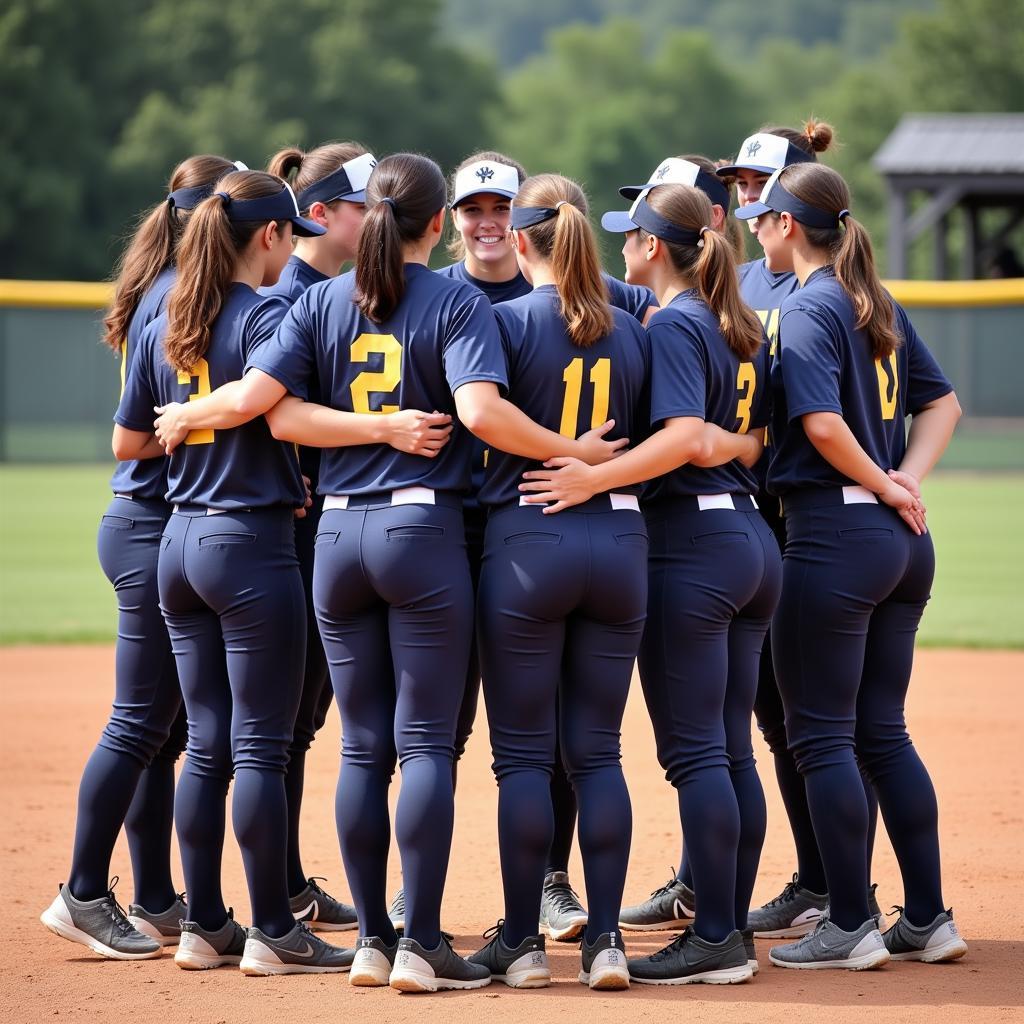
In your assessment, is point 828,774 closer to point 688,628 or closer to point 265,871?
point 688,628

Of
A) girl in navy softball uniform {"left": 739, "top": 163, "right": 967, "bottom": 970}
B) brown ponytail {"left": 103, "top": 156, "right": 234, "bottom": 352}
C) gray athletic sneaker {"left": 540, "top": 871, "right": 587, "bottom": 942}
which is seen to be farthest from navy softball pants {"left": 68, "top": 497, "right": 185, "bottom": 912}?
girl in navy softball uniform {"left": 739, "top": 163, "right": 967, "bottom": 970}

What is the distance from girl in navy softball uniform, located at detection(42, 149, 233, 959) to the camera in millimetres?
4191

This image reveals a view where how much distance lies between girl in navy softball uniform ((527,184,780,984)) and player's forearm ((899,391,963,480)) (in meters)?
0.53

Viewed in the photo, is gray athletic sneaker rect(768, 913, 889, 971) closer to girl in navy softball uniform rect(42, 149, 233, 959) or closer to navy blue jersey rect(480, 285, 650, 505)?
navy blue jersey rect(480, 285, 650, 505)

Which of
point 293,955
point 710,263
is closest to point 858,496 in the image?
point 710,263

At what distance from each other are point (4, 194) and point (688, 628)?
40610mm

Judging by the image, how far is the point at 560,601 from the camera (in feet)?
12.2

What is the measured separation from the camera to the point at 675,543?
3912 millimetres

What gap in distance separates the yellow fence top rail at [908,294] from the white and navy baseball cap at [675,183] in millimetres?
11029

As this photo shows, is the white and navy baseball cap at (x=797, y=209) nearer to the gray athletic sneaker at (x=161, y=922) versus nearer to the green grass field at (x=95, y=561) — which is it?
the gray athletic sneaker at (x=161, y=922)

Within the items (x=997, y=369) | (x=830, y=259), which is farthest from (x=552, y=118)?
(x=830, y=259)

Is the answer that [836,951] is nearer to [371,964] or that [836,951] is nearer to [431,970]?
[431,970]

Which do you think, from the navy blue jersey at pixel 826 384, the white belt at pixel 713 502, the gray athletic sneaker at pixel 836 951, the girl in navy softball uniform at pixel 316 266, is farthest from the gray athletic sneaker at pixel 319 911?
the navy blue jersey at pixel 826 384

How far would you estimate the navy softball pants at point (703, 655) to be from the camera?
151 inches
